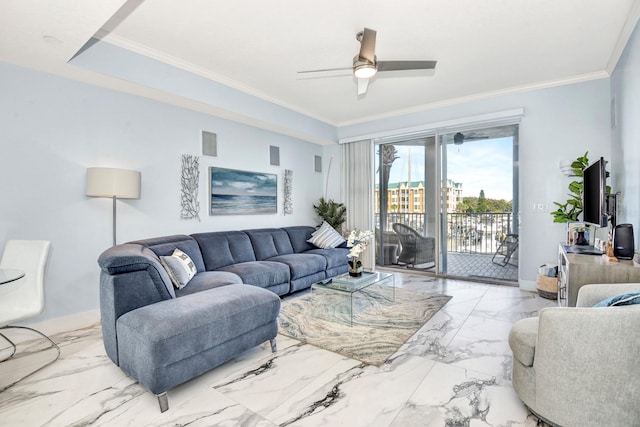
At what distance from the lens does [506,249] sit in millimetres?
4840

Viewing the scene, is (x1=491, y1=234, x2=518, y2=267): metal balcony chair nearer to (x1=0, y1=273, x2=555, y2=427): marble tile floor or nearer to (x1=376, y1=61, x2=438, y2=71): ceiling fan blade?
(x1=0, y1=273, x2=555, y2=427): marble tile floor

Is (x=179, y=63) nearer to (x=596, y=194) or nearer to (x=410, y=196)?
(x=410, y=196)

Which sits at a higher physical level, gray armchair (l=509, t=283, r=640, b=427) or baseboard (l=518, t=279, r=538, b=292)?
gray armchair (l=509, t=283, r=640, b=427)

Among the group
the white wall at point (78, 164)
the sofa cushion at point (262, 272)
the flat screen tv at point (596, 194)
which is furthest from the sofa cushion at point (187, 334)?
the flat screen tv at point (596, 194)

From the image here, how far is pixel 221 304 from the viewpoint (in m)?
2.16

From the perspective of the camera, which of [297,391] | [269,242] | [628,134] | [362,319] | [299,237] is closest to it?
[297,391]

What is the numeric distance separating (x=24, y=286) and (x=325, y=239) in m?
3.67

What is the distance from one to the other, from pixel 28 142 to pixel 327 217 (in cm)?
421

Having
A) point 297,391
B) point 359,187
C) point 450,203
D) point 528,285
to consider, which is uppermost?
point 359,187

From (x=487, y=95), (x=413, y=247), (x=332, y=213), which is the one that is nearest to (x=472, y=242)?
(x=413, y=247)

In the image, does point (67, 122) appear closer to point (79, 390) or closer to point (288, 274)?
point (79, 390)

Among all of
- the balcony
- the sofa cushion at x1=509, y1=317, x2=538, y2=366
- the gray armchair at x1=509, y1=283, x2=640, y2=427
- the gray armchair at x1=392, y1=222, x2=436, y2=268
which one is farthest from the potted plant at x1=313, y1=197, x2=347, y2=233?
the gray armchair at x1=509, y1=283, x2=640, y2=427

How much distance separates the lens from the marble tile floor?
1.75 meters

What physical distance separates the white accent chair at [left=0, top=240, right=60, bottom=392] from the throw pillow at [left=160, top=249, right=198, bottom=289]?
88cm
